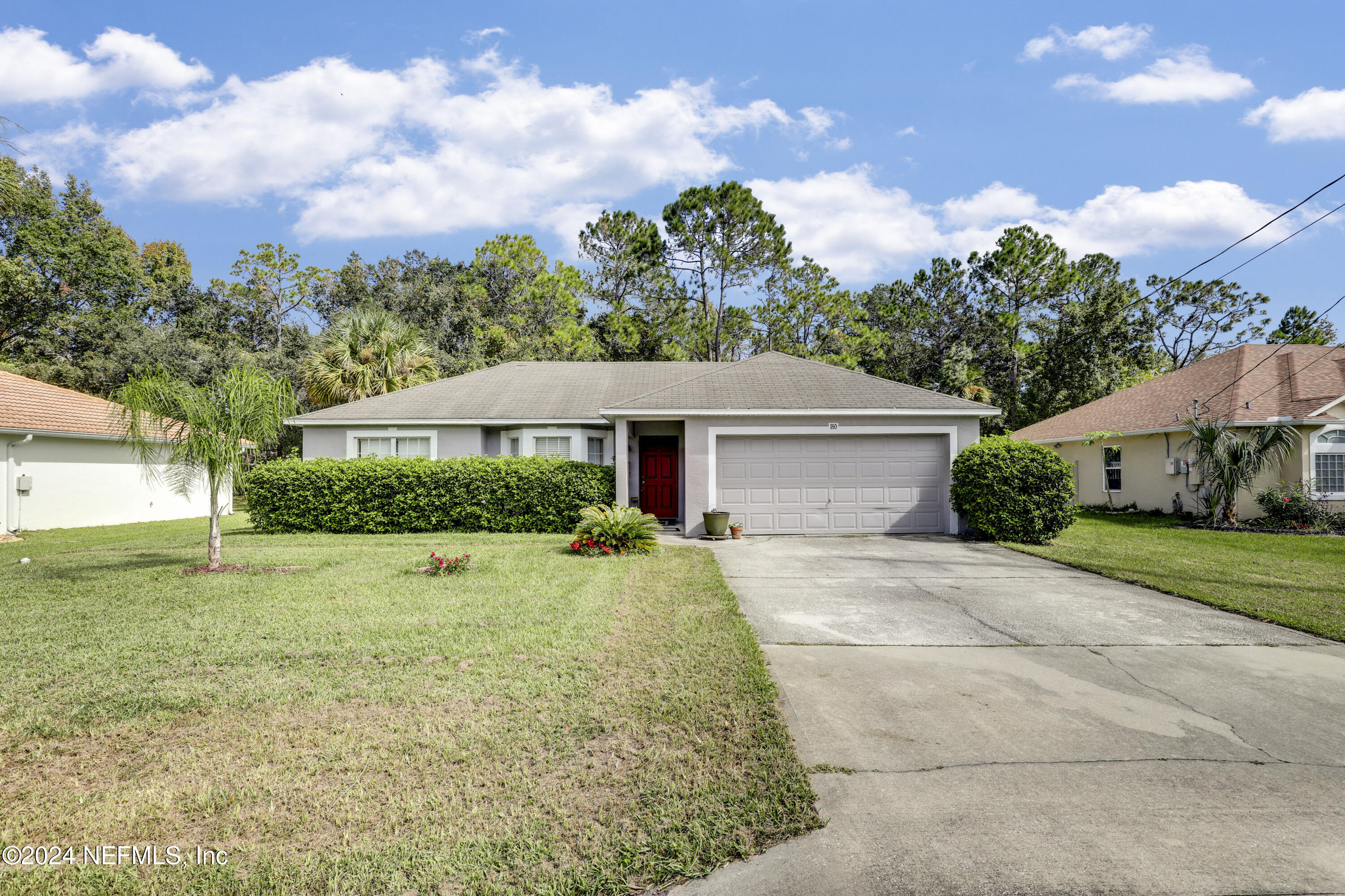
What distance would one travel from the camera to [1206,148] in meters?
13.3

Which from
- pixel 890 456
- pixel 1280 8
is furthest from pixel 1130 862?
pixel 1280 8

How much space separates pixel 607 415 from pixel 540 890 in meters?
11.6

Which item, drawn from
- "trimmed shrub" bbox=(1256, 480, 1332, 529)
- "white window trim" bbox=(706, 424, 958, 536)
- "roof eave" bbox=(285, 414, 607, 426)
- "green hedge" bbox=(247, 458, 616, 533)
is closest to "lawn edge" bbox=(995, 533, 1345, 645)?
"white window trim" bbox=(706, 424, 958, 536)

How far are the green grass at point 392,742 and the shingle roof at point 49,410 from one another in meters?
11.9

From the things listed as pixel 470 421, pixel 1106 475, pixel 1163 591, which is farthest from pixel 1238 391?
pixel 470 421

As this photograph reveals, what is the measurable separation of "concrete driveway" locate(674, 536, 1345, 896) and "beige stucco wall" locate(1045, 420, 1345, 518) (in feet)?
39.2

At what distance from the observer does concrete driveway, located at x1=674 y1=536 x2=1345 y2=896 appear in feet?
8.52

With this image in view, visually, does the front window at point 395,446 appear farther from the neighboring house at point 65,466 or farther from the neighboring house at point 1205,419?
the neighboring house at point 1205,419

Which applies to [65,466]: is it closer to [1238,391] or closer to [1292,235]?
[1292,235]

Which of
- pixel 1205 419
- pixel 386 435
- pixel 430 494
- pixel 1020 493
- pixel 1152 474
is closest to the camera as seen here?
pixel 1020 493

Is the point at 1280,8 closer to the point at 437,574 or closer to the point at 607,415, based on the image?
the point at 607,415

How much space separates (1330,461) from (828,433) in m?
12.3

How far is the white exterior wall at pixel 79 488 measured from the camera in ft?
50.6

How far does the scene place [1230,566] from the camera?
9.77m
